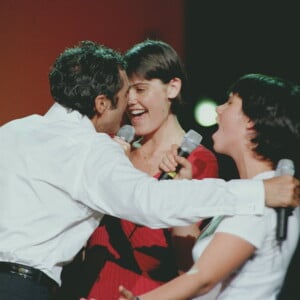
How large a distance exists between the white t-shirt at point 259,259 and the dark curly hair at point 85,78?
0.69 m

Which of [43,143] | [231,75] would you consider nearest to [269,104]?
[43,143]

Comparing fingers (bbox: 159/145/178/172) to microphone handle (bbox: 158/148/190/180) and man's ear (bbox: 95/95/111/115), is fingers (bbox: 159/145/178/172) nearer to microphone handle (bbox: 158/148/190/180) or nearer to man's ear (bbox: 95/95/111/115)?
microphone handle (bbox: 158/148/190/180)

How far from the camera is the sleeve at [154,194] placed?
5.05 ft

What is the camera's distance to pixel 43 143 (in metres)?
1.73

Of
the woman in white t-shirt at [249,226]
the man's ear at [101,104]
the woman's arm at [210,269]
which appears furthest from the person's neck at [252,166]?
the man's ear at [101,104]

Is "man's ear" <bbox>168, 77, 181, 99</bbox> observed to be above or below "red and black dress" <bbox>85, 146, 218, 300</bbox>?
above

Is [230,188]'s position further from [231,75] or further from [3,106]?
[3,106]

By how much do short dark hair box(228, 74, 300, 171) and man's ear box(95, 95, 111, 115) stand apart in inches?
21.4

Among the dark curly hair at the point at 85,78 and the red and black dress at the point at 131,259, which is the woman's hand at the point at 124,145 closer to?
the dark curly hair at the point at 85,78

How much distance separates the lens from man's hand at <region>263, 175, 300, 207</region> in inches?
57.5

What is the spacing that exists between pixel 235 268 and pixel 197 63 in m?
2.10

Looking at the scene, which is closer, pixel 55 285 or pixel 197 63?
pixel 55 285

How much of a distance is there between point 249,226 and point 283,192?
0.43 ft

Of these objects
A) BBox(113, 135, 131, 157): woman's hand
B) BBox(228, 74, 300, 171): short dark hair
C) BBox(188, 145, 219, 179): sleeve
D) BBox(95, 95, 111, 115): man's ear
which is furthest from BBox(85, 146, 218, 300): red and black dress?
BBox(228, 74, 300, 171): short dark hair
